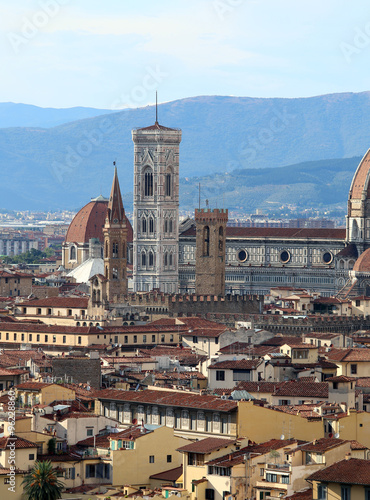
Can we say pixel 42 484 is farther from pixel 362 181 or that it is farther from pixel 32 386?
pixel 362 181

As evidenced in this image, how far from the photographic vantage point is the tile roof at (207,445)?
4156 cm

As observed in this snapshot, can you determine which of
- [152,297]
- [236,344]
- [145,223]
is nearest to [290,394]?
[236,344]

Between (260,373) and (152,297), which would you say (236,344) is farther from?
(152,297)

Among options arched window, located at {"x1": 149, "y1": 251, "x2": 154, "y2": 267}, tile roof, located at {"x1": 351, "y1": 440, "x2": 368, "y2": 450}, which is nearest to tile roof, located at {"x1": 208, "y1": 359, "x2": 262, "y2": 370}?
tile roof, located at {"x1": 351, "y1": 440, "x2": 368, "y2": 450}

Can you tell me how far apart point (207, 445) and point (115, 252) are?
74.5 metres

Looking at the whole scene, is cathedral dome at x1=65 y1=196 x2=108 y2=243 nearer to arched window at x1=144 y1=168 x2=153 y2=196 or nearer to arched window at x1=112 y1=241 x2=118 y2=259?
arched window at x1=144 y1=168 x2=153 y2=196

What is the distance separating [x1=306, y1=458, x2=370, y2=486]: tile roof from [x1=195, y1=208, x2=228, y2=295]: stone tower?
93.1 m

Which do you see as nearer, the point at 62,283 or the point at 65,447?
the point at 65,447

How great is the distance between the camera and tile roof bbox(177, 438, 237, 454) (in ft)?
136

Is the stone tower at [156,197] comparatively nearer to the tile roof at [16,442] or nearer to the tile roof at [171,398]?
the tile roof at [171,398]

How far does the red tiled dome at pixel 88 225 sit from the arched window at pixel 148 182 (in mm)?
30698

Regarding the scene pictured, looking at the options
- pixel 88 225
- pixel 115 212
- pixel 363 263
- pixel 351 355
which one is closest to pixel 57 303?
pixel 115 212

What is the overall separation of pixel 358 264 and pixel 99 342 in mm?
57153

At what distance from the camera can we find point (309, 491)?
3834 centimetres
